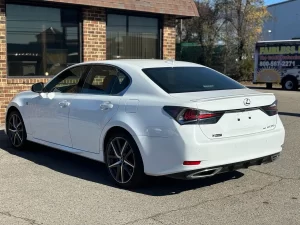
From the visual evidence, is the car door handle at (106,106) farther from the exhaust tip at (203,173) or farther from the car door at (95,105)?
the exhaust tip at (203,173)

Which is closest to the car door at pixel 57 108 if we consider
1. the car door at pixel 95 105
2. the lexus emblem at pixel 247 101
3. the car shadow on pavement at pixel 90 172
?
the car door at pixel 95 105

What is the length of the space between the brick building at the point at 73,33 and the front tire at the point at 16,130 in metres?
2.54

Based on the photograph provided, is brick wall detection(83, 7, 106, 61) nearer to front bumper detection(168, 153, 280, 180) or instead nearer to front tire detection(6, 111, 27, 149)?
front tire detection(6, 111, 27, 149)

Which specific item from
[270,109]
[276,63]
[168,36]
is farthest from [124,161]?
[276,63]

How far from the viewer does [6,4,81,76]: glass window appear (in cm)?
1005

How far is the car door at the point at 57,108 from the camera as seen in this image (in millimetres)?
6234

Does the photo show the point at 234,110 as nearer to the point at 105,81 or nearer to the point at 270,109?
the point at 270,109

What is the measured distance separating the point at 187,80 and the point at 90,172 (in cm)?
195

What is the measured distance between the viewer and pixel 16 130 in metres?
7.47

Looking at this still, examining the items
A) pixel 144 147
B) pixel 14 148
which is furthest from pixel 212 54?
pixel 144 147

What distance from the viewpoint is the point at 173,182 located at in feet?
18.5

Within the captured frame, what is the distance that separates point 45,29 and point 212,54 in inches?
868

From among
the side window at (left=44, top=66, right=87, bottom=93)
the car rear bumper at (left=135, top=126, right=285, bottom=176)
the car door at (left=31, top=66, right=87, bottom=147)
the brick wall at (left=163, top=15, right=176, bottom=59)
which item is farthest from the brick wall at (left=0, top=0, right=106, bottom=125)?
Result: the car rear bumper at (left=135, top=126, right=285, bottom=176)

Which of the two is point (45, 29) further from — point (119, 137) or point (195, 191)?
point (195, 191)
